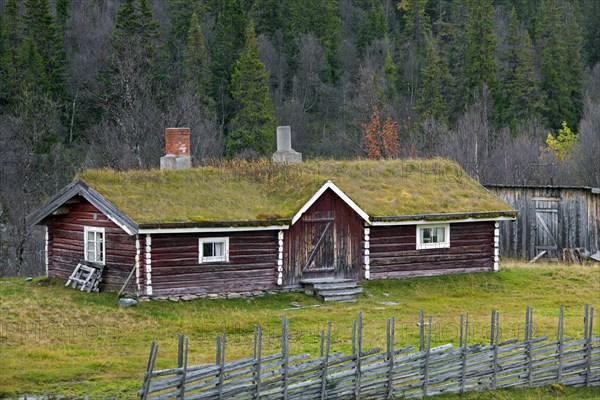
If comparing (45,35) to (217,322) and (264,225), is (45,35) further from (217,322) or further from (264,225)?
(217,322)

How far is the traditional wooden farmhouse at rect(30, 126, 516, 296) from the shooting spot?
3169 centimetres

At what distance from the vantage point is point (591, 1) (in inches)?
4737

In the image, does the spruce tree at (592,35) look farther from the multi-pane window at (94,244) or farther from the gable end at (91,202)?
the multi-pane window at (94,244)

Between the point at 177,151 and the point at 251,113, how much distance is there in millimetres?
42731

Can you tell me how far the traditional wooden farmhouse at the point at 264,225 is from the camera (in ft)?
104

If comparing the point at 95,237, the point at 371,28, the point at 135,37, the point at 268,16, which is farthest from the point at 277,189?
the point at 371,28

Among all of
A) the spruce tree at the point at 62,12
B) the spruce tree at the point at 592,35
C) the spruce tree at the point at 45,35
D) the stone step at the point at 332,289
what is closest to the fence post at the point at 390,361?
the stone step at the point at 332,289

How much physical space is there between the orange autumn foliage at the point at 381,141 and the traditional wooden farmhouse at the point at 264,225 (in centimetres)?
3291

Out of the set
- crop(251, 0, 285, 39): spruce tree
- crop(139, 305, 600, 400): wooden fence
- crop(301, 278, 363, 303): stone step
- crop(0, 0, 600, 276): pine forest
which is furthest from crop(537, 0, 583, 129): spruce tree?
crop(139, 305, 600, 400): wooden fence

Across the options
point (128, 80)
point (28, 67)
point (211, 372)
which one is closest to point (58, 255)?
point (211, 372)

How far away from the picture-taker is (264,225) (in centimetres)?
3269

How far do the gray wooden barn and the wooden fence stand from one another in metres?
17.2

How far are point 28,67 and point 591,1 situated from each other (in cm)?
6610

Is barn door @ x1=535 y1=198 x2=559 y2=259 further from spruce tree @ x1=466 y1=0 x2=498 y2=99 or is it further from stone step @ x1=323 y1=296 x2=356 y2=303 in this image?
spruce tree @ x1=466 y1=0 x2=498 y2=99
